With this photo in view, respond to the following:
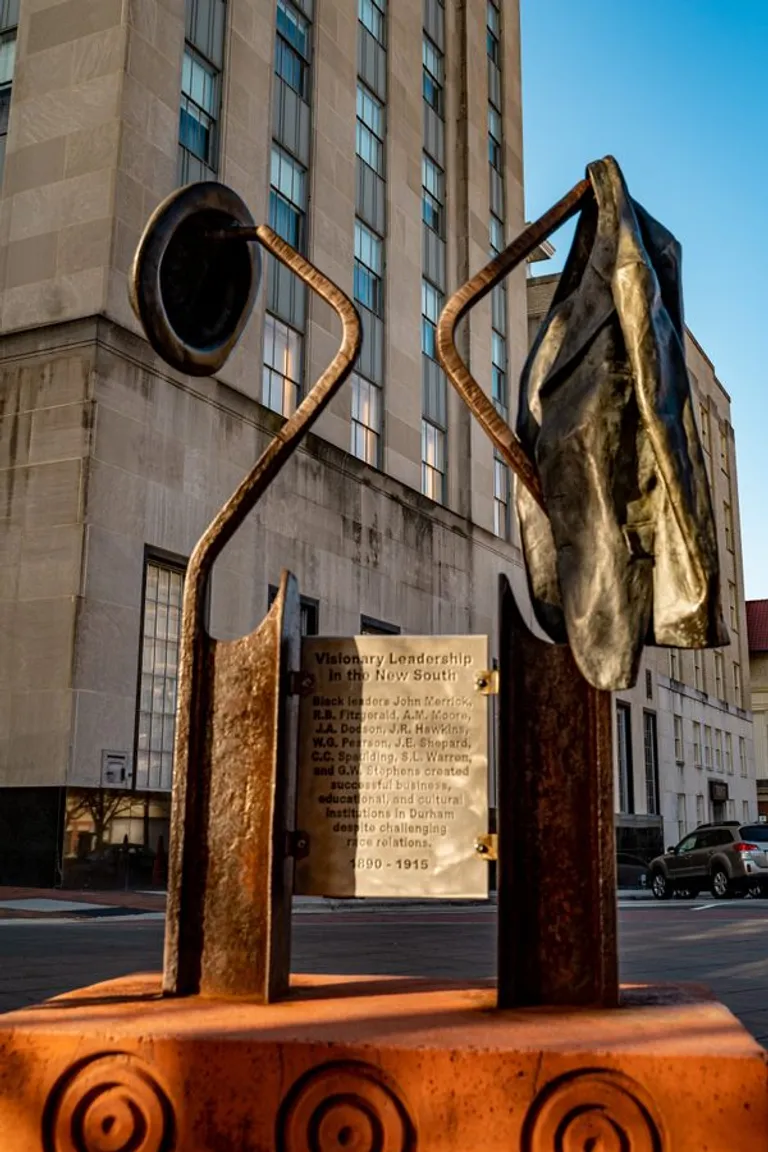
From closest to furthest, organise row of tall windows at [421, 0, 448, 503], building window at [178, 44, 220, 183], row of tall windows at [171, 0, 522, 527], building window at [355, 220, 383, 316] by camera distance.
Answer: building window at [178, 44, 220, 183], row of tall windows at [171, 0, 522, 527], building window at [355, 220, 383, 316], row of tall windows at [421, 0, 448, 503]

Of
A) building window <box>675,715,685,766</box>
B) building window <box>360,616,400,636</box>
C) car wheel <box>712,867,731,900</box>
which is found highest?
building window <box>360,616,400,636</box>

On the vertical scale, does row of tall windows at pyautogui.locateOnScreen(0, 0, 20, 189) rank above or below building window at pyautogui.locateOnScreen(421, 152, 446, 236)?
below

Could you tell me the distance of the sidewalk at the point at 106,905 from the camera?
1597 centimetres

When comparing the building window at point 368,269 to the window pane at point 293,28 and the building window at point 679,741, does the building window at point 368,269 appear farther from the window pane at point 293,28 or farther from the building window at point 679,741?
the building window at point 679,741

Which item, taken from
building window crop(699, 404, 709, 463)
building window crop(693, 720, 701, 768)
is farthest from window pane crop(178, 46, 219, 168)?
building window crop(699, 404, 709, 463)

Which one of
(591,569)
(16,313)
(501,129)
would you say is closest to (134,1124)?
(591,569)

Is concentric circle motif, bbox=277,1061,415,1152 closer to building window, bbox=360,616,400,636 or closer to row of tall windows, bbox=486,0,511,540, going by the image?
building window, bbox=360,616,400,636

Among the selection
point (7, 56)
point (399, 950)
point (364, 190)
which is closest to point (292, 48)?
point (364, 190)

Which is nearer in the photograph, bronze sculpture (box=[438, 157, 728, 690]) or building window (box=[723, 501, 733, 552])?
bronze sculpture (box=[438, 157, 728, 690])

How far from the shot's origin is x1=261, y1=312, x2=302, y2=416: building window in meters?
26.9

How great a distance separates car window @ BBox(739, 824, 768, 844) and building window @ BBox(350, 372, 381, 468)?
12870 millimetres

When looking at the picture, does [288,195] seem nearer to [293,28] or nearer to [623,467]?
[293,28]

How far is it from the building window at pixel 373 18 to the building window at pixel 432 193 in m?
3.77

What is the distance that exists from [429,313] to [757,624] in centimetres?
4329
